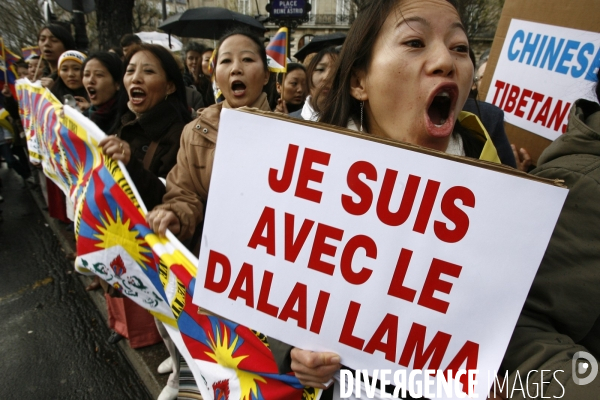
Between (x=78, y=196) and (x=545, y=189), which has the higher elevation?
(x=545, y=189)

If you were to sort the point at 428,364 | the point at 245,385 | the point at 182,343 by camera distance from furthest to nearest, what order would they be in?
the point at 182,343 < the point at 245,385 < the point at 428,364

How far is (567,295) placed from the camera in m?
0.92

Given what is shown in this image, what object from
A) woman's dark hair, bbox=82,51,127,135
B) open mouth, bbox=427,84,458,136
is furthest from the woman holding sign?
woman's dark hair, bbox=82,51,127,135

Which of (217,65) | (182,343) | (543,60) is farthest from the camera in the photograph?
(217,65)

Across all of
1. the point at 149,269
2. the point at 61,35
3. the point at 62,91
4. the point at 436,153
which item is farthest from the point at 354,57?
the point at 61,35

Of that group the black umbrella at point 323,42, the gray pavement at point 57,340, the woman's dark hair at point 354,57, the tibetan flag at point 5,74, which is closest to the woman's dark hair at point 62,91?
the gray pavement at point 57,340

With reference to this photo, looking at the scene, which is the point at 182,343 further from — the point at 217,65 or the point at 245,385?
the point at 217,65

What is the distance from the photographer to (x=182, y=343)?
178 cm

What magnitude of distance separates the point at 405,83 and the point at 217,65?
154 cm

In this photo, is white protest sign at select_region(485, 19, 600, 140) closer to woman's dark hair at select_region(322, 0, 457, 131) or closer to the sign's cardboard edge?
woman's dark hair at select_region(322, 0, 457, 131)

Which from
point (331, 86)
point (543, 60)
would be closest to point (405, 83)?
point (331, 86)

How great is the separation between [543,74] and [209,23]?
6120 mm

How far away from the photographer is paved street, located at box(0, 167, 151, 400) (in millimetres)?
2629

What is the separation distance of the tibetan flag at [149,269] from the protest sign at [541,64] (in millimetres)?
1830
